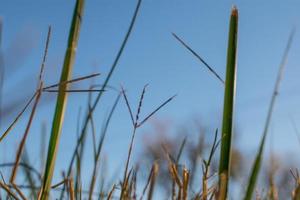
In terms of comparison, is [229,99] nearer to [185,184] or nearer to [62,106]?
[185,184]

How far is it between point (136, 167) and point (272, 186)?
0.39 metres

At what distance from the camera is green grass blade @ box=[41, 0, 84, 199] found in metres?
0.91

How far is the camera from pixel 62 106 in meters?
0.94

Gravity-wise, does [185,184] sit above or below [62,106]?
below

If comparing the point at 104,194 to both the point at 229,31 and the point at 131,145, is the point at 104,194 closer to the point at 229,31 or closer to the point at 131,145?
the point at 131,145

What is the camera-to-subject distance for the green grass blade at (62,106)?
2.98 ft

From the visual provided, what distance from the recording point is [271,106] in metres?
0.72

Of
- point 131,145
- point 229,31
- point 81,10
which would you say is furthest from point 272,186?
point 81,10

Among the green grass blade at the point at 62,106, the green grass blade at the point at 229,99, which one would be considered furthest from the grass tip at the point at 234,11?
the green grass blade at the point at 62,106

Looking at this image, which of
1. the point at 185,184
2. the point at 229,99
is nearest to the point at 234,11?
the point at 229,99

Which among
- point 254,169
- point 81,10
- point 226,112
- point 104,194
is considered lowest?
point 254,169

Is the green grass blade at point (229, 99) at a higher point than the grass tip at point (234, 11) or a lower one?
lower

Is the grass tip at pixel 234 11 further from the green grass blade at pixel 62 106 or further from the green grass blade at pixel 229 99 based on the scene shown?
the green grass blade at pixel 62 106

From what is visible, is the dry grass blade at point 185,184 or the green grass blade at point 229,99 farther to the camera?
the dry grass blade at point 185,184
